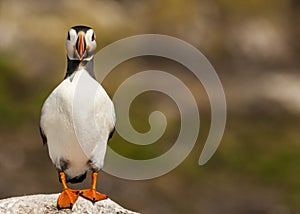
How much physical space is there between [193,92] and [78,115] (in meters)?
10.5

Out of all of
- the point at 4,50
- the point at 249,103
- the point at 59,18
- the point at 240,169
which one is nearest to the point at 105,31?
the point at 59,18

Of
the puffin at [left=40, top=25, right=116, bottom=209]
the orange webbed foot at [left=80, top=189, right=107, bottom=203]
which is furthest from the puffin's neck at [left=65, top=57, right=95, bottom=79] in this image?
the orange webbed foot at [left=80, top=189, right=107, bottom=203]

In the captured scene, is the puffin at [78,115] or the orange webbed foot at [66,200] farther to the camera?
the orange webbed foot at [66,200]

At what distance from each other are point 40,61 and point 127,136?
4.25 meters

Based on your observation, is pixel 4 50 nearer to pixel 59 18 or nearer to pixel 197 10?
pixel 59 18

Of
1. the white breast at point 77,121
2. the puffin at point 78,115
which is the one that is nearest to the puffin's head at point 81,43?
the puffin at point 78,115

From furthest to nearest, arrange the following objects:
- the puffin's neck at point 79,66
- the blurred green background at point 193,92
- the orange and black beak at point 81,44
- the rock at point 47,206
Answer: the blurred green background at point 193,92
the rock at point 47,206
the puffin's neck at point 79,66
the orange and black beak at point 81,44

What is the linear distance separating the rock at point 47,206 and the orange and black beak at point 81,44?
1074mm

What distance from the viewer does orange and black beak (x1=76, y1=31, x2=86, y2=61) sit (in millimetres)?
5352

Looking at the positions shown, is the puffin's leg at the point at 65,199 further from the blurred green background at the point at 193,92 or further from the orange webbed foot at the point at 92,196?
the blurred green background at the point at 193,92

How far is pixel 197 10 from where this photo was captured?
18484 mm

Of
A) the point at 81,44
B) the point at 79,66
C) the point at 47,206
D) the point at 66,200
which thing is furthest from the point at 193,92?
the point at 81,44

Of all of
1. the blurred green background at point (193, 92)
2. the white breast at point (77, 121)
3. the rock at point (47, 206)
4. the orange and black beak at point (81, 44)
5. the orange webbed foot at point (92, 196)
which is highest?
the blurred green background at point (193, 92)

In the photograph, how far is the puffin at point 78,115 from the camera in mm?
5406
